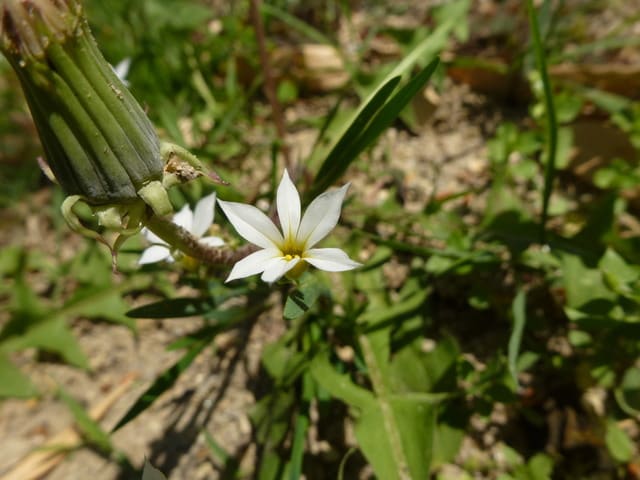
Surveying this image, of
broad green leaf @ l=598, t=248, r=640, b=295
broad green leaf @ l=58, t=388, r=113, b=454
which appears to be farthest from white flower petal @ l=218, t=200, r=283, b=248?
broad green leaf @ l=58, t=388, r=113, b=454

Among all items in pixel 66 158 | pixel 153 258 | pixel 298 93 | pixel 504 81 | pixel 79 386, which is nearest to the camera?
pixel 66 158

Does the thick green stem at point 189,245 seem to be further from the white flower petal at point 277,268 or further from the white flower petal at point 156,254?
the white flower petal at point 277,268

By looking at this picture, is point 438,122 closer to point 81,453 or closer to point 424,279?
point 424,279

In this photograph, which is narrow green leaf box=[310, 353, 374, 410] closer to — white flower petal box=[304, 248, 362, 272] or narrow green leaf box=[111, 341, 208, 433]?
narrow green leaf box=[111, 341, 208, 433]

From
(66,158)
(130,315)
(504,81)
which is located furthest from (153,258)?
(504,81)

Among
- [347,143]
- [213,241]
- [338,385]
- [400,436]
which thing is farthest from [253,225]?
[400,436]

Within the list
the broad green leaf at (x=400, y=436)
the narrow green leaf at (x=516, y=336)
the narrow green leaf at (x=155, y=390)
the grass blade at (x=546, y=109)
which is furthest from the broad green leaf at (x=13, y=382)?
the grass blade at (x=546, y=109)
